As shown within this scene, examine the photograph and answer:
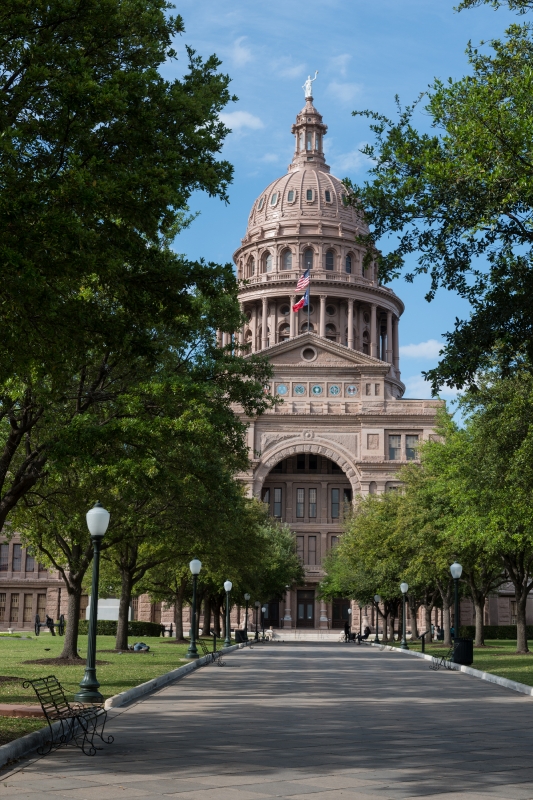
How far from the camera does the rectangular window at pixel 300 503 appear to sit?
104 m

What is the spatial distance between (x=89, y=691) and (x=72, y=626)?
1586 cm

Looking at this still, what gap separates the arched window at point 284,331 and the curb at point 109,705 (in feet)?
290

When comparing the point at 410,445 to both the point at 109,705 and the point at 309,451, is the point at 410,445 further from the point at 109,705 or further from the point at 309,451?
the point at 109,705

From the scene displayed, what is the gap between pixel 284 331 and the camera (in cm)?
12244

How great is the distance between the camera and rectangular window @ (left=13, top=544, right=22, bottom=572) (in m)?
97.4

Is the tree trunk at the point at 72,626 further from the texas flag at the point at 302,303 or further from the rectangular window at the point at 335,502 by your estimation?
the texas flag at the point at 302,303

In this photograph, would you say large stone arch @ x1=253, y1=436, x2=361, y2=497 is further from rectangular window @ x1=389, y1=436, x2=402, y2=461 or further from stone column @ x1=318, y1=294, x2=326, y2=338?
stone column @ x1=318, y1=294, x2=326, y2=338

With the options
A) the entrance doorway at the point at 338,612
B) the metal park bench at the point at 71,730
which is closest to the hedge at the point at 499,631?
the entrance doorway at the point at 338,612

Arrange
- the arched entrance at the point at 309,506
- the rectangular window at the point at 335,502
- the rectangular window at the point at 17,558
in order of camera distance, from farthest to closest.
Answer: the rectangular window at the point at 335,502 < the arched entrance at the point at 309,506 < the rectangular window at the point at 17,558

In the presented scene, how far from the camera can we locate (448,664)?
32.6m


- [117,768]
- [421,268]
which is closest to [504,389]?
[421,268]

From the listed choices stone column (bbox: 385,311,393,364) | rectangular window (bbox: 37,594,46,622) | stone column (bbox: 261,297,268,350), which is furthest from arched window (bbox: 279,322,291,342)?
rectangular window (bbox: 37,594,46,622)

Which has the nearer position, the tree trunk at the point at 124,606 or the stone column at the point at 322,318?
the tree trunk at the point at 124,606

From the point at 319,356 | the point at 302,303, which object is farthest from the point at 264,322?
the point at 319,356
